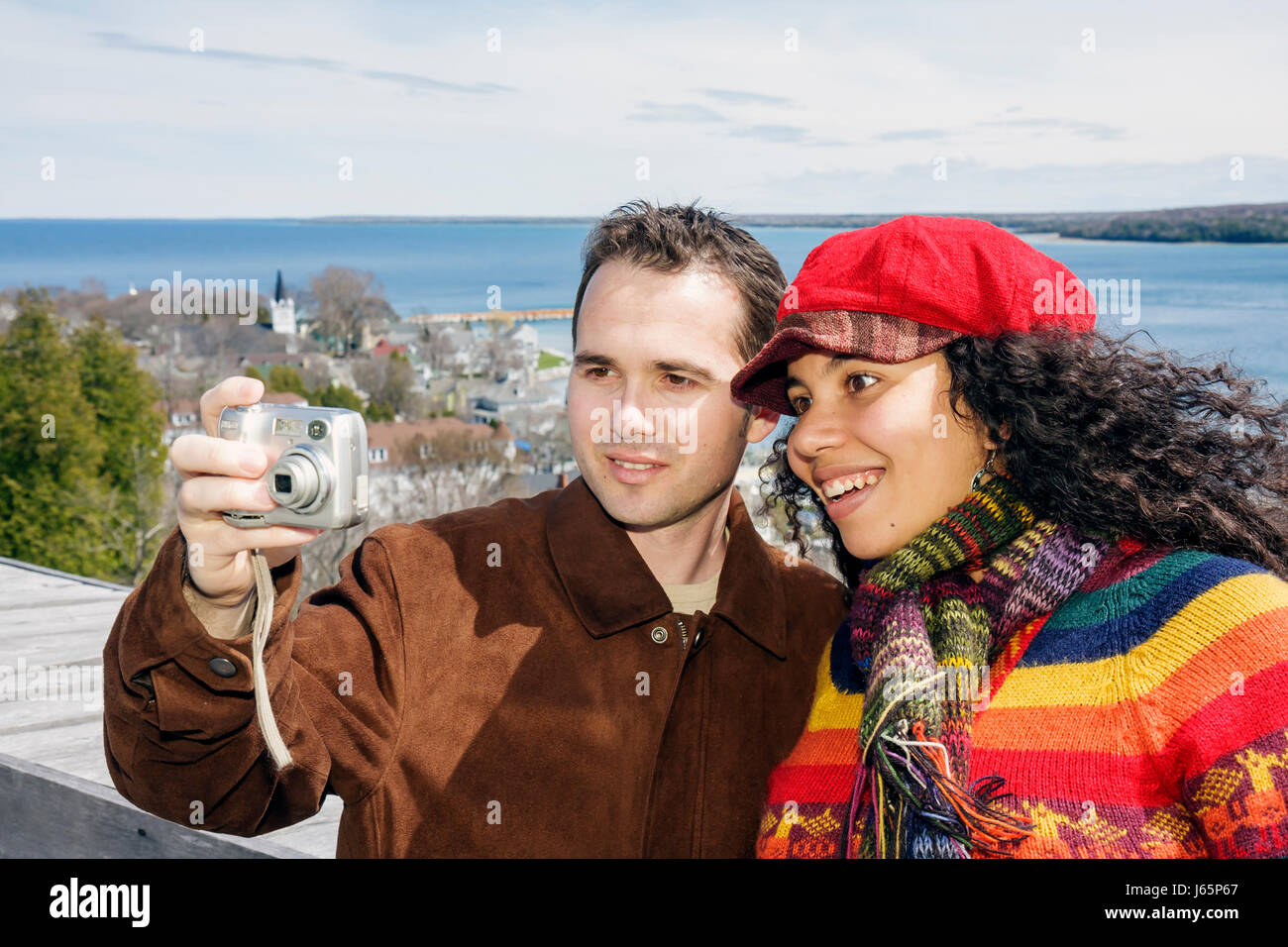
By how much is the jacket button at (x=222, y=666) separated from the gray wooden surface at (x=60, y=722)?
3.09 feet

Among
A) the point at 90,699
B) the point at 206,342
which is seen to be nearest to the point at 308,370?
the point at 206,342

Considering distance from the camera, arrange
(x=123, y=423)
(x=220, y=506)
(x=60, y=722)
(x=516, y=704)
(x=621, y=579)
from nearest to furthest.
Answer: (x=220, y=506), (x=516, y=704), (x=621, y=579), (x=60, y=722), (x=123, y=423)

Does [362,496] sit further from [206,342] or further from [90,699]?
[206,342]

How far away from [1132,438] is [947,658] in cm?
63

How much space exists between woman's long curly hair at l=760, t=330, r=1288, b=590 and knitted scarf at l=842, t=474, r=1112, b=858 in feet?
0.26

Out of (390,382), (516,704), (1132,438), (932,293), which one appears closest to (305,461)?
(516,704)

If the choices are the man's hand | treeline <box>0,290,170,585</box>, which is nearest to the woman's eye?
the man's hand

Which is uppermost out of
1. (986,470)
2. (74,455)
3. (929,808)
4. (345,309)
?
(345,309)

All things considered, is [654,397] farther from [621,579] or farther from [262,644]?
[262,644]

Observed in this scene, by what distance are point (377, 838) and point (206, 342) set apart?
272 feet

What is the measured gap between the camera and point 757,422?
131 inches

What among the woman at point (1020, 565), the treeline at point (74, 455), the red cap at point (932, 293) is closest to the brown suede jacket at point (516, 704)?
the woman at point (1020, 565)

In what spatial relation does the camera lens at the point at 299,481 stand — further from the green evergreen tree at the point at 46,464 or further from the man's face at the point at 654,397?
the green evergreen tree at the point at 46,464

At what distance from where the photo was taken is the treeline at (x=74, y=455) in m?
45.9
